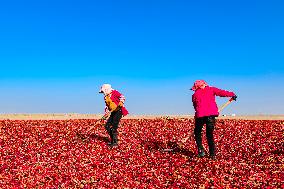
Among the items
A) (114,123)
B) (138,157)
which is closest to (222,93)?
(138,157)

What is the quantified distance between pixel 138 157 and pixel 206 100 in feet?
11.0

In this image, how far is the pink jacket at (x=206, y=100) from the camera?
53.0 feet

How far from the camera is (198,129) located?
16.7 meters

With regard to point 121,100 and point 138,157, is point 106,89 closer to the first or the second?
Answer: point 121,100

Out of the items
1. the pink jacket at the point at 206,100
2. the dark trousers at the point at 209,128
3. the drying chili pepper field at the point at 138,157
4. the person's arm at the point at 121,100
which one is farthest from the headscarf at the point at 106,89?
the dark trousers at the point at 209,128

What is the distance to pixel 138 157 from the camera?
17.3 meters

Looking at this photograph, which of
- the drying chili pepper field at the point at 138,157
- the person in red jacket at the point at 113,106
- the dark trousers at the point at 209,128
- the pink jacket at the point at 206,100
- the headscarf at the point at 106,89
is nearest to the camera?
the drying chili pepper field at the point at 138,157

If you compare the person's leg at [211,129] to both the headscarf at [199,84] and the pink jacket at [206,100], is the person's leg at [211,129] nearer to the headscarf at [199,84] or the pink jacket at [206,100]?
the pink jacket at [206,100]

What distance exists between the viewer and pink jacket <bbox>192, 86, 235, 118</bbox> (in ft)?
53.0

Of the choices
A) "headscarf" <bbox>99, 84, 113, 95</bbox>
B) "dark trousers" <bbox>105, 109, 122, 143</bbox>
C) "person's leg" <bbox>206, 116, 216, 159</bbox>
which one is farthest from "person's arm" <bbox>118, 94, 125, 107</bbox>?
"person's leg" <bbox>206, 116, 216, 159</bbox>

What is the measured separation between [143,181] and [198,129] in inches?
158

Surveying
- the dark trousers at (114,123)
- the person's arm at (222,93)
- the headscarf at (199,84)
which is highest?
the headscarf at (199,84)

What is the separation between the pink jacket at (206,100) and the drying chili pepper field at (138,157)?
64.9 inches

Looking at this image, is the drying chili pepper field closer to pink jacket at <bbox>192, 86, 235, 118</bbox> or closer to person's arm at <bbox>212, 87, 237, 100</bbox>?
pink jacket at <bbox>192, 86, 235, 118</bbox>
